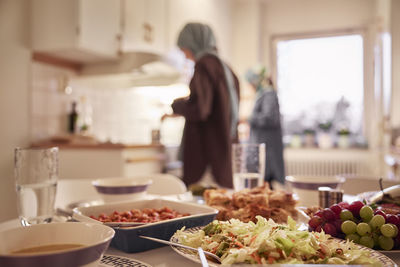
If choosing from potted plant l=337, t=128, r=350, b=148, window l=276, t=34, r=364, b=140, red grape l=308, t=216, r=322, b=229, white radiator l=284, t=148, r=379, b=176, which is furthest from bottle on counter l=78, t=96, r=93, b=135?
potted plant l=337, t=128, r=350, b=148

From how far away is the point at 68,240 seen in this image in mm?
562

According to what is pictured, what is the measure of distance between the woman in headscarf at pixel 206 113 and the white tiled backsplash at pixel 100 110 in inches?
36.7

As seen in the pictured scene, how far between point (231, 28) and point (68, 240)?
523 cm

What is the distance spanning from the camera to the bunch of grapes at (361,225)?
67 centimetres

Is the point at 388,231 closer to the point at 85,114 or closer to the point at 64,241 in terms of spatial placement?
the point at 64,241

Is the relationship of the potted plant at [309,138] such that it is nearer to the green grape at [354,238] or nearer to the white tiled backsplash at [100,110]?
the white tiled backsplash at [100,110]

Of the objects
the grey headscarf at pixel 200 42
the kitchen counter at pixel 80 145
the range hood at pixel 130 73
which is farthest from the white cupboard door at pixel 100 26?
the kitchen counter at pixel 80 145

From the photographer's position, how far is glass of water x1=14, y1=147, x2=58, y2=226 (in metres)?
0.84

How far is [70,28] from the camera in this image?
2.49m

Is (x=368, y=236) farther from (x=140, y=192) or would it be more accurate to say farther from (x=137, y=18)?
(x=137, y=18)

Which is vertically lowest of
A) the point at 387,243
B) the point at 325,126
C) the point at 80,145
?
A: the point at 387,243

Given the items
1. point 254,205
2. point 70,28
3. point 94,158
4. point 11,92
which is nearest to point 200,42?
point 70,28

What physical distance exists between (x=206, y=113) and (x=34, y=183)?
1.57 metres

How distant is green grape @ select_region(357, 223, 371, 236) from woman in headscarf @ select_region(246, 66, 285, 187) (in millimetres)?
2919
